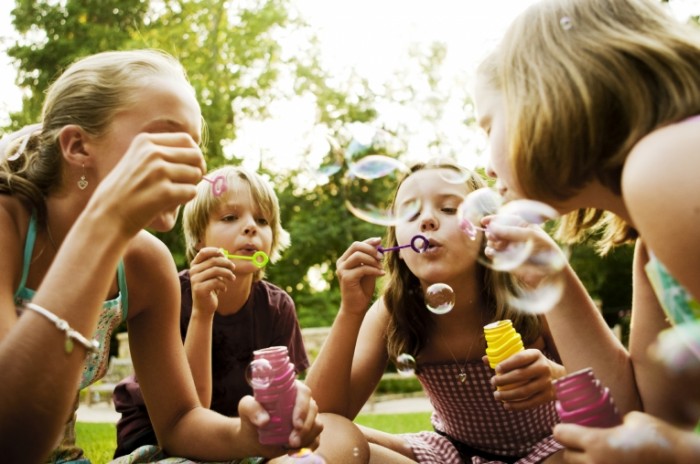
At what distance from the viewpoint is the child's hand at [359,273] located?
2.16 meters

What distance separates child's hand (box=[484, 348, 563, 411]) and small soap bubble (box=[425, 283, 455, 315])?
513 mm

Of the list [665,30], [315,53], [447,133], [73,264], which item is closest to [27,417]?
[73,264]

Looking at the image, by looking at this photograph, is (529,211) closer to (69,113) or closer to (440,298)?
(440,298)

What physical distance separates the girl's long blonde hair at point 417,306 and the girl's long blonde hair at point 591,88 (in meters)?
0.86

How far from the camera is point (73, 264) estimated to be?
1354mm

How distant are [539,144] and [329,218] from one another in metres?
12.5

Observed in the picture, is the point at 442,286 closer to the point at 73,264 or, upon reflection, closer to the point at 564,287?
the point at 564,287

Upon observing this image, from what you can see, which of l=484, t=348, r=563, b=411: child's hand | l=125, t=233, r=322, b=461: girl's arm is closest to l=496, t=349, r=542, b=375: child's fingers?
l=484, t=348, r=563, b=411: child's hand

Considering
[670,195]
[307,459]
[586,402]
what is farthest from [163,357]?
[670,195]

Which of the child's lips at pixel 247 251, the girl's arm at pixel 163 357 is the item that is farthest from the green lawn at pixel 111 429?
the girl's arm at pixel 163 357

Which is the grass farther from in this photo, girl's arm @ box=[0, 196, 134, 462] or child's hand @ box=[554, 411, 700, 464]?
child's hand @ box=[554, 411, 700, 464]

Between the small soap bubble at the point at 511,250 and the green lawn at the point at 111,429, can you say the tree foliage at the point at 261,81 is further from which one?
the small soap bubble at the point at 511,250

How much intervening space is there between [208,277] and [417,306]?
78 cm

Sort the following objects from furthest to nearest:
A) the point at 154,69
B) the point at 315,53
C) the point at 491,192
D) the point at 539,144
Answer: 1. the point at 315,53
2. the point at 491,192
3. the point at 154,69
4. the point at 539,144
